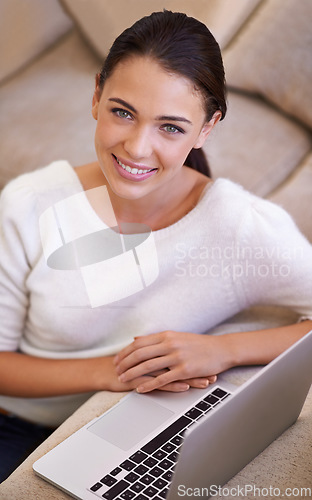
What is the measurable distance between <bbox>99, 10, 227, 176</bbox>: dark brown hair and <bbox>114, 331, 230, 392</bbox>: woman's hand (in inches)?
11.1

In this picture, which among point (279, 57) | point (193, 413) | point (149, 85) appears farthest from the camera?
point (279, 57)

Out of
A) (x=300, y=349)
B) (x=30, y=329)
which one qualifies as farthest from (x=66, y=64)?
(x=300, y=349)

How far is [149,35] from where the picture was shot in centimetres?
59

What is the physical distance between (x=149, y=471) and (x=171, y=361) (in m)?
0.13

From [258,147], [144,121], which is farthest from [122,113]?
[258,147]

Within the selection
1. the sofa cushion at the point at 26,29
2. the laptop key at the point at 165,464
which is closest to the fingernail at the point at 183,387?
the laptop key at the point at 165,464

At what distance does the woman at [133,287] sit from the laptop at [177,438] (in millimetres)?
34

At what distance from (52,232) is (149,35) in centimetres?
26

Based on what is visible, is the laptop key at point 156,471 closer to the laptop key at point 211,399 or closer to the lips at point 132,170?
the laptop key at point 211,399

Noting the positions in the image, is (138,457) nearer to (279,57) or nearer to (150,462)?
(150,462)

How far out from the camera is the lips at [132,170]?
2.04ft

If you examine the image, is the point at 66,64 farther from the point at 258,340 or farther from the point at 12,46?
the point at 258,340

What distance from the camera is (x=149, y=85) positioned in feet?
1.89

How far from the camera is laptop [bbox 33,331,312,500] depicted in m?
0.52
